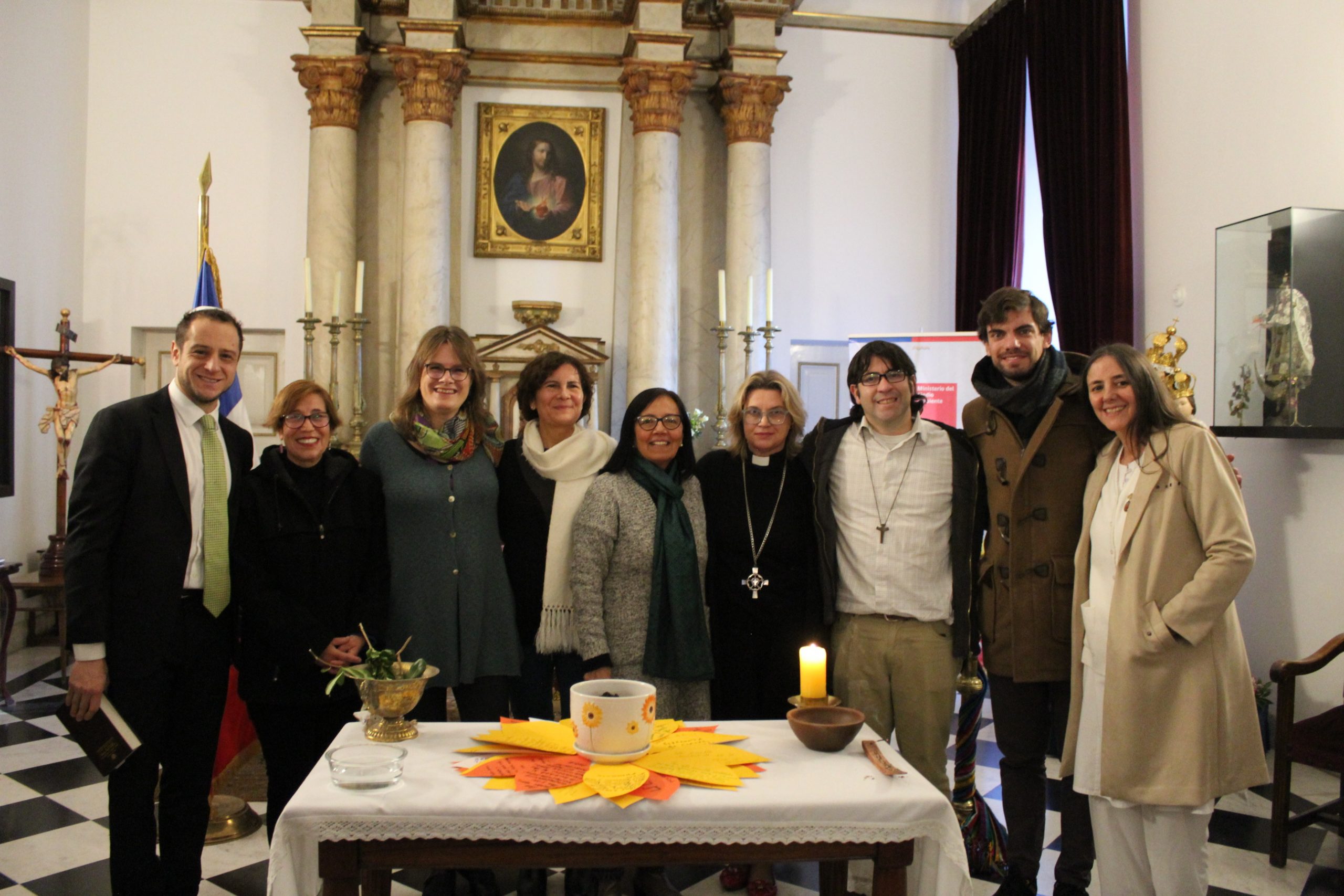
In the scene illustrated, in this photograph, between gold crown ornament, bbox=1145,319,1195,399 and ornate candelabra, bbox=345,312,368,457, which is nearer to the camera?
gold crown ornament, bbox=1145,319,1195,399

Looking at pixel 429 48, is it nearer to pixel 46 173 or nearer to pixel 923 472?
pixel 46 173

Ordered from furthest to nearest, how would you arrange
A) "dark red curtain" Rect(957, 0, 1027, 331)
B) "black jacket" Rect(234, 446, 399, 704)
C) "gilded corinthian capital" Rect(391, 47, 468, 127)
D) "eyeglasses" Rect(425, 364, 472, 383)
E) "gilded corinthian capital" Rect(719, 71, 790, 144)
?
"gilded corinthian capital" Rect(719, 71, 790, 144) < "dark red curtain" Rect(957, 0, 1027, 331) < "gilded corinthian capital" Rect(391, 47, 468, 127) < "eyeglasses" Rect(425, 364, 472, 383) < "black jacket" Rect(234, 446, 399, 704)

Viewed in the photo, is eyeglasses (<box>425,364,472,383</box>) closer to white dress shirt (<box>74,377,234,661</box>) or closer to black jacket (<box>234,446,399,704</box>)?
black jacket (<box>234,446,399,704</box>)

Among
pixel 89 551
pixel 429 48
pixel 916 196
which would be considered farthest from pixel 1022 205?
pixel 89 551

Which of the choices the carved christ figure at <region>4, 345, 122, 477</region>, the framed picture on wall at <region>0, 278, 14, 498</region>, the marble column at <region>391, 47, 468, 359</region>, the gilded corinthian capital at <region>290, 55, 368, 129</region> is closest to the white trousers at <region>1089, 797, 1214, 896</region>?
the marble column at <region>391, 47, 468, 359</region>

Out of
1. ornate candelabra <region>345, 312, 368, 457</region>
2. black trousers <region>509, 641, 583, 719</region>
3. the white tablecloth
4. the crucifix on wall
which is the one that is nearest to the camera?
the white tablecloth

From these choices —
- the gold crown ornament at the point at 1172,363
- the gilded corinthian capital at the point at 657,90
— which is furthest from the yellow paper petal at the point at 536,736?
the gilded corinthian capital at the point at 657,90

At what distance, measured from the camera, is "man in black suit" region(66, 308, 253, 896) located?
237 centimetres

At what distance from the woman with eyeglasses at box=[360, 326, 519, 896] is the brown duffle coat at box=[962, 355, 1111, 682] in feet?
4.52

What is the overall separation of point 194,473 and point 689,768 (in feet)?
5.18

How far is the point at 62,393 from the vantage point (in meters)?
6.18

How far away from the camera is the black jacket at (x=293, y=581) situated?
2.54 meters

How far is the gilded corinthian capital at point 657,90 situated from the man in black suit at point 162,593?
4.84 m

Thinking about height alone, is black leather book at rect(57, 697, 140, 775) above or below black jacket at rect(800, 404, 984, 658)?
below
